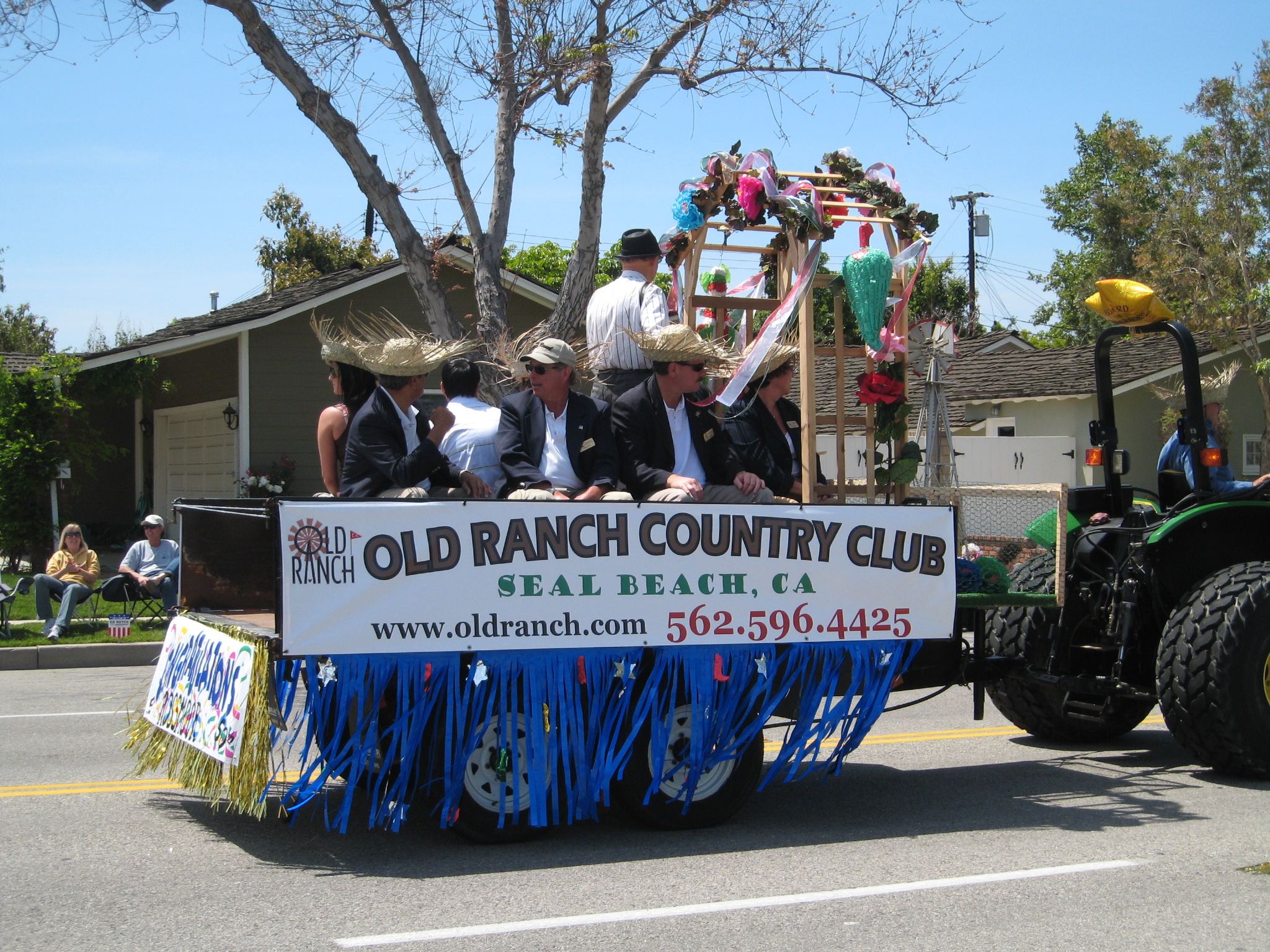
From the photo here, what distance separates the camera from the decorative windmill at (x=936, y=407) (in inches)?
302

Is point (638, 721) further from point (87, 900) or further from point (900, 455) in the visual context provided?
point (900, 455)

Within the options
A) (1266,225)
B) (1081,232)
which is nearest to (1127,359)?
(1266,225)

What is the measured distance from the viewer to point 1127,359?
24156 mm

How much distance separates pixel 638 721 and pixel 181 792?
104 inches

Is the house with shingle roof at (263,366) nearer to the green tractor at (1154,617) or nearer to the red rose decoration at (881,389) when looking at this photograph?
the red rose decoration at (881,389)

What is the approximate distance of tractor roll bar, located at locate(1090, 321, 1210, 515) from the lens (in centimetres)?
657

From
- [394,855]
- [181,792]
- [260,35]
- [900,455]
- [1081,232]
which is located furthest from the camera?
[1081,232]

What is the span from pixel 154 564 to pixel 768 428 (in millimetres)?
8624

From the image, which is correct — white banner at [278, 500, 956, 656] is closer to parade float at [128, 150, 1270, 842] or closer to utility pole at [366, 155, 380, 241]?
parade float at [128, 150, 1270, 842]

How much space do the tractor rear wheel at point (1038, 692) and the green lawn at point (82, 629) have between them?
27.2 feet

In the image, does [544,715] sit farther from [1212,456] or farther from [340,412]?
[1212,456]

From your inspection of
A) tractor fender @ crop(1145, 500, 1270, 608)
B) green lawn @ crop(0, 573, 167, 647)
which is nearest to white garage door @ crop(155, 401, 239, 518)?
green lawn @ crop(0, 573, 167, 647)

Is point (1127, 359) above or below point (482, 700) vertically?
above

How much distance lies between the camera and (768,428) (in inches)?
261
